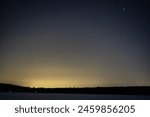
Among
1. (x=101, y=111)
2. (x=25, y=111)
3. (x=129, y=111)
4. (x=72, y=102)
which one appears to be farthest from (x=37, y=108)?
(x=129, y=111)

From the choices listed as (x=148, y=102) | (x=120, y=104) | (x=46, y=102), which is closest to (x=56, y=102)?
(x=46, y=102)

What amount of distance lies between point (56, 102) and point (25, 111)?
1.14 m

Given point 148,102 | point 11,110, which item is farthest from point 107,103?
point 11,110

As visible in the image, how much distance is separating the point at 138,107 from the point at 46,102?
3333 mm

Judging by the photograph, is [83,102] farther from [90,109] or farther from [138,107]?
[138,107]

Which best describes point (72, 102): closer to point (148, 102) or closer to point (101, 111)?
point (101, 111)

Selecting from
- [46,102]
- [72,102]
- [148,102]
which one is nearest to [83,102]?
[72,102]

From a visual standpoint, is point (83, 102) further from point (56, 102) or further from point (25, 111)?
point (25, 111)

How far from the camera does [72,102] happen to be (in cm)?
1367

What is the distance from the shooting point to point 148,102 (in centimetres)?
1397

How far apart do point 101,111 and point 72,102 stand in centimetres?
111

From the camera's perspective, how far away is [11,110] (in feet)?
45.4

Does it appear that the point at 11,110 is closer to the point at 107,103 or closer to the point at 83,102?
the point at 83,102

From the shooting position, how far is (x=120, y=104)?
13.9 metres
